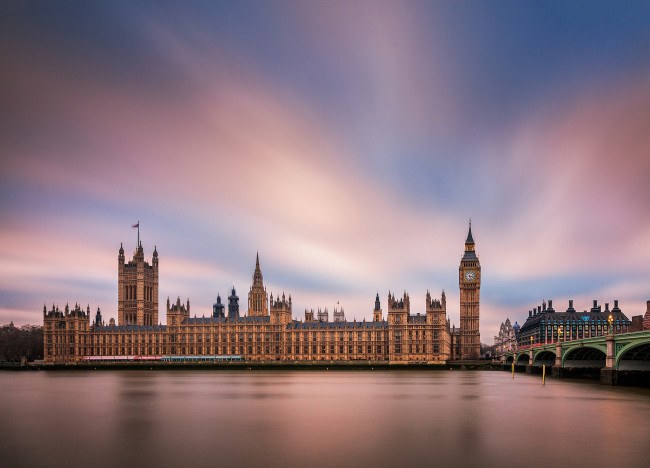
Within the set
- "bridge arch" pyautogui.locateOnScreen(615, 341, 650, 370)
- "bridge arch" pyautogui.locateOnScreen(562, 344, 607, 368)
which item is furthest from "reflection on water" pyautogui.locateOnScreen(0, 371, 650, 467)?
"bridge arch" pyautogui.locateOnScreen(562, 344, 607, 368)

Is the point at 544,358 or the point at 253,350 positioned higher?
the point at 544,358

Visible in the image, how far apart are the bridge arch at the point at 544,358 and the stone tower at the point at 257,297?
8995cm

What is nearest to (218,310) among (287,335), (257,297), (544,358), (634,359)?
(257,297)

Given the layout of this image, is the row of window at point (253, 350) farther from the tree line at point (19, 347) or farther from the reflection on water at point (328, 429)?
the reflection on water at point (328, 429)

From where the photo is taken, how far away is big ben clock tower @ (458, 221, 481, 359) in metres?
165

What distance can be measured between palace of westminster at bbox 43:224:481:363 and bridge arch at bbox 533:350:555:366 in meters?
31.7

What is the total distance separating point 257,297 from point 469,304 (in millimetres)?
65070

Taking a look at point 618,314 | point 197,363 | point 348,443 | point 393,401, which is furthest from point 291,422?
point 618,314

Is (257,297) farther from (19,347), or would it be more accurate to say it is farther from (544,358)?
(544,358)

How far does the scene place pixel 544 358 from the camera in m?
117

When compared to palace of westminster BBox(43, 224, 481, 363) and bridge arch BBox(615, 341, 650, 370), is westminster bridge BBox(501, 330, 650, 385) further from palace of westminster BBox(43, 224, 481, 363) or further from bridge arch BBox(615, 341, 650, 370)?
palace of westminster BBox(43, 224, 481, 363)

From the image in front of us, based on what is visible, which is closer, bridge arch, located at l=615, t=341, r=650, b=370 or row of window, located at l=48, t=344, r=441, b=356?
bridge arch, located at l=615, t=341, r=650, b=370

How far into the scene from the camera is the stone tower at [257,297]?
185000mm

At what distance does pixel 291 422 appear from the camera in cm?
4172
